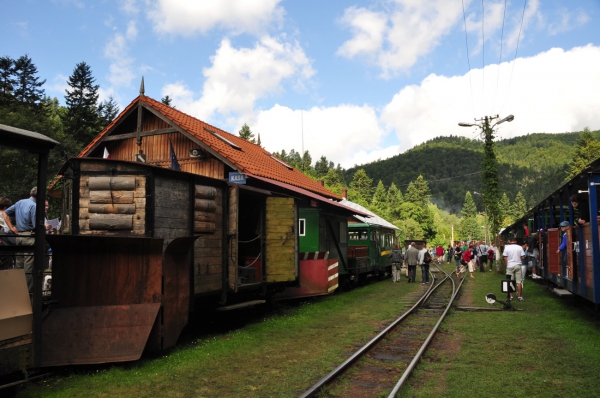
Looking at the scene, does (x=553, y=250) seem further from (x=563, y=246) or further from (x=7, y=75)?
(x=7, y=75)

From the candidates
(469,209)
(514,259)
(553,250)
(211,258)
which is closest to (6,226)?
(211,258)

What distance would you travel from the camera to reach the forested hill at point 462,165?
14400cm

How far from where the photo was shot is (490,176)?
30.5m

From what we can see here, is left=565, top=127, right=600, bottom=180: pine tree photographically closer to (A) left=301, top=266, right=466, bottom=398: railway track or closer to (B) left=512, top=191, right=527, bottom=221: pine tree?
(A) left=301, top=266, right=466, bottom=398: railway track

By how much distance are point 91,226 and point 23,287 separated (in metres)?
2.32

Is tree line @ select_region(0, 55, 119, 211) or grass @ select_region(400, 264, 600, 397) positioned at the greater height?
tree line @ select_region(0, 55, 119, 211)

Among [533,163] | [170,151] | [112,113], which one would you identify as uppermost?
[533,163]

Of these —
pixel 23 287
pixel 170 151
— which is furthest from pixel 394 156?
pixel 23 287

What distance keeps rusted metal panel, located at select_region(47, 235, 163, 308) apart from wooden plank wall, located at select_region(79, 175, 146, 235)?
0.57m

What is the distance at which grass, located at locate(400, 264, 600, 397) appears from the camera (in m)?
6.18

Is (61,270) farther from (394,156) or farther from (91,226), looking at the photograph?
(394,156)

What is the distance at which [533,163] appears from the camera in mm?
154750

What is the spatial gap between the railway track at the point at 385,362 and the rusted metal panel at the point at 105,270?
9.68 ft

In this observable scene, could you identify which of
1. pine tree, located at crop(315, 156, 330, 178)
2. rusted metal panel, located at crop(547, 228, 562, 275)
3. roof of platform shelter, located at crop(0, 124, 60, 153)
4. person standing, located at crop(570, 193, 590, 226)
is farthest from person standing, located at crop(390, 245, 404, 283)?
pine tree, located at crop(315, 156, 330, 178)
